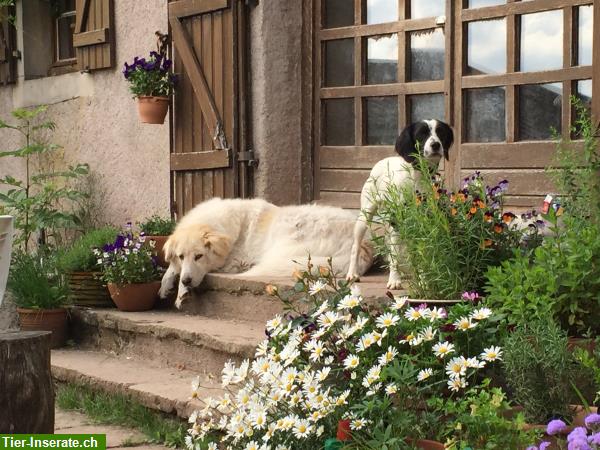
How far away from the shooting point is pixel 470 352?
144 inches

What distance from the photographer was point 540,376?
11.0ft

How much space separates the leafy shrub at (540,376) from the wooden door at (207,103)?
4144mm

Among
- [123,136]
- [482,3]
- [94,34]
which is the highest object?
[94,34]

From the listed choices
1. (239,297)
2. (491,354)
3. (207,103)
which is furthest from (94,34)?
(491,354)

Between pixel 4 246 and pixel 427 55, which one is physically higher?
pixel 427 55

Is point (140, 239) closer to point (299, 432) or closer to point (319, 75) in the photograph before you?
point (319, 75)

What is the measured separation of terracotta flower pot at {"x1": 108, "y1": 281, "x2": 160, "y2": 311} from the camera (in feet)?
21.5

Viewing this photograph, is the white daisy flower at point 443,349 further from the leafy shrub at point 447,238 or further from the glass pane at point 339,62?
the glass pane at point 339,62

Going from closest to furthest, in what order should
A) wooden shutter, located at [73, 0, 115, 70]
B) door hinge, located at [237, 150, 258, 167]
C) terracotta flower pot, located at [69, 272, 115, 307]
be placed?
terracotta flower pot, located at [69, 272, 115, 307] < door hinge, located at [237, 150, 258, 167] < wooden shutter, located at [73, 0, 115, 70]

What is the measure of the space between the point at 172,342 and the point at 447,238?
2122 mm

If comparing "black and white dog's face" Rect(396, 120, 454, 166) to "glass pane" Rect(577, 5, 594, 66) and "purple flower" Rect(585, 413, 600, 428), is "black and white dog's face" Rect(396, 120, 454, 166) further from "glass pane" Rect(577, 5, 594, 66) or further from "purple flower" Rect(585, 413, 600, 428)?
"purple flower" Rect(585, 413, 600, 428)

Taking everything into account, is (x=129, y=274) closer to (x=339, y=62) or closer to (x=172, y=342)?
(x=172, y=342)

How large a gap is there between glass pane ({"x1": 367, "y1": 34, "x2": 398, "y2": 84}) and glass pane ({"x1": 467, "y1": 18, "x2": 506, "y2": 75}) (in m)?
0.66

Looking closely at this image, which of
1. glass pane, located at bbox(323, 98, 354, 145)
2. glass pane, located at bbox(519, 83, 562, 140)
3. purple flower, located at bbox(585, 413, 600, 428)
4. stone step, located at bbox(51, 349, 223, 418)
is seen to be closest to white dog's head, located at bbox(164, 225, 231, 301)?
stone step, located at bbox(51, 349, 223, 418)
